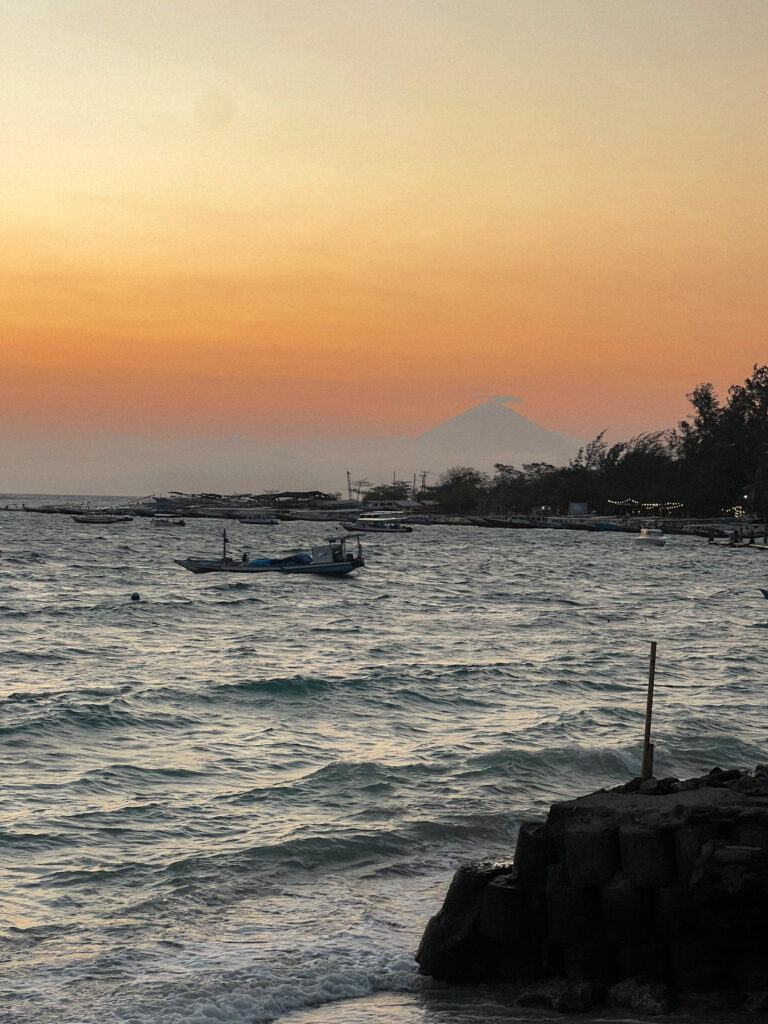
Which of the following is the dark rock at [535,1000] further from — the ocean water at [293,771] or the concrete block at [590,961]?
the concrete block at [590,961]

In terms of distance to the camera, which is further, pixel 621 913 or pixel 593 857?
pixel 593 857

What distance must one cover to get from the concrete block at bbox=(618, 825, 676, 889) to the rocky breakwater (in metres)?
0.01

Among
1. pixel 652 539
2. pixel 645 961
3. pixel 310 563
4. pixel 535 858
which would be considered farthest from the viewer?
pixel 652 539

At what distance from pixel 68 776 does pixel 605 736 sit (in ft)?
41.5

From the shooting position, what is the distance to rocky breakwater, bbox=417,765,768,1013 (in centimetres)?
1176

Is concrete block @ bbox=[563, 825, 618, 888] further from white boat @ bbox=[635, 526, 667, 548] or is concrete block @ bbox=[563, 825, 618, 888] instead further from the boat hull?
white boat @ bbox=[635, 526, 667, 548]

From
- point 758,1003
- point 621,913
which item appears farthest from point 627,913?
point 758,1003

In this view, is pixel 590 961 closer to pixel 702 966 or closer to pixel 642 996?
pixel 642 996

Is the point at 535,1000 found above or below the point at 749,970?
below

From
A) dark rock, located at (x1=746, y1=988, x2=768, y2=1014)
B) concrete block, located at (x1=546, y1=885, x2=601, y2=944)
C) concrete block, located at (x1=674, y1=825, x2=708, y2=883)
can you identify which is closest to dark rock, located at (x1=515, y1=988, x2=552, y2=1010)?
concrete block, located at (x1=546, y1=885, x2=601, y2=944)

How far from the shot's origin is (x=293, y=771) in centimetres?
2295

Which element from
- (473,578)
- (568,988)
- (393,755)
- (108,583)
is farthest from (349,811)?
(473,578)

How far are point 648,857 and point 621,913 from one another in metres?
0.69

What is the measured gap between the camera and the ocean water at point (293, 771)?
12781 millimetres
